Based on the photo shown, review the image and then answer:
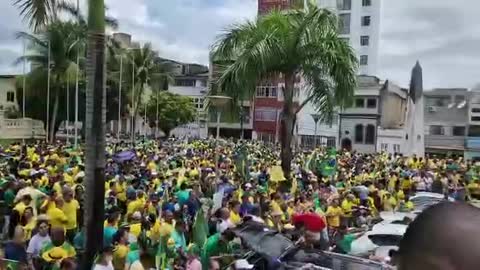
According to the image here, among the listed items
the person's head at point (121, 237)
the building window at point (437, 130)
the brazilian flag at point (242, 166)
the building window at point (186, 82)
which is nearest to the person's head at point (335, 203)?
the person's head at point (121, 237)

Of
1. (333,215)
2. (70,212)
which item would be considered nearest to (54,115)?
(333,215)

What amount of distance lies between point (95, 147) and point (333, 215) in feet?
20.9

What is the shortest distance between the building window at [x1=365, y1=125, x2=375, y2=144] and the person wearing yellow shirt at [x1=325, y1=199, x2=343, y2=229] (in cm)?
5797

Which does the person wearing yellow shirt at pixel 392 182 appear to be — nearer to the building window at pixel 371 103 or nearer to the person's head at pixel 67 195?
the person's head at pixel 67 195

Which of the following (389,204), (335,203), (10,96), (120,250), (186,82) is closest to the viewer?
(120,250)

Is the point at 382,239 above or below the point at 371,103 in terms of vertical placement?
below

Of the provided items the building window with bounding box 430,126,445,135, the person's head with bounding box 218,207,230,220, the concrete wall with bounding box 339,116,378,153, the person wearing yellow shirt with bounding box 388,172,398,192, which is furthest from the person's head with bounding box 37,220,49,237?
the building window with bounding box 430,126,445,135

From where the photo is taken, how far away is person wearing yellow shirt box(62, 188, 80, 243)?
35.0 ft

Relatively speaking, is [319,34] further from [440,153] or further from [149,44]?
[440,153]

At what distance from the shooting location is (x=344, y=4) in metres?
85.9

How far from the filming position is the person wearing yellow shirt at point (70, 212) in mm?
10680

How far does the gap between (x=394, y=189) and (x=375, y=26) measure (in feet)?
223

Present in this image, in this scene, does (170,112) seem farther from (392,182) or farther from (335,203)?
(335,203)

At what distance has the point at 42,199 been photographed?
11.7 meters
